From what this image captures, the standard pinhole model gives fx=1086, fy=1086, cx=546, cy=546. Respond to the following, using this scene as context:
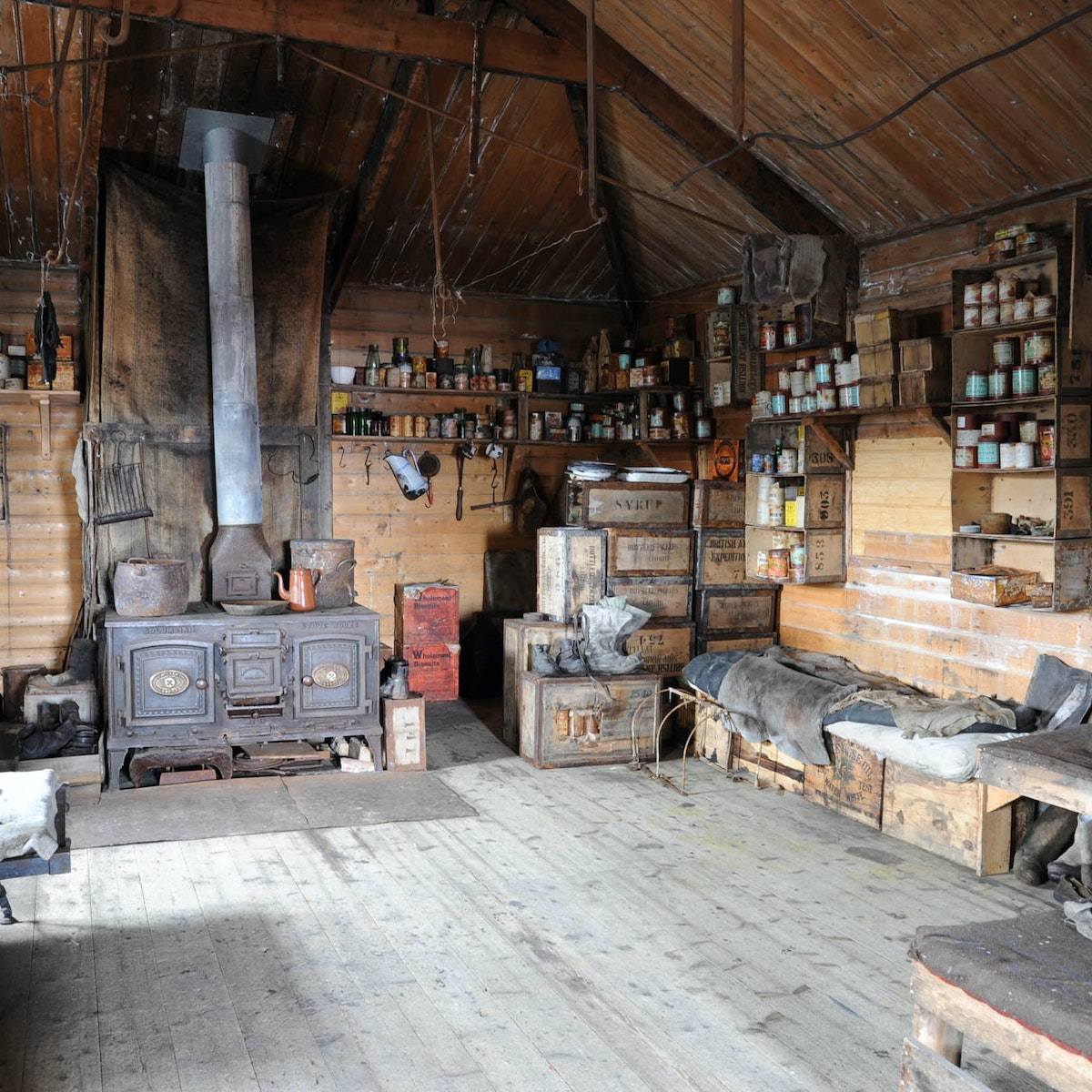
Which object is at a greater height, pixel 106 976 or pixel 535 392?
pixel 535 392

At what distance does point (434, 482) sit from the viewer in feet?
22.9

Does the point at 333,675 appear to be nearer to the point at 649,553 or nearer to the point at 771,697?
the point at 649,553

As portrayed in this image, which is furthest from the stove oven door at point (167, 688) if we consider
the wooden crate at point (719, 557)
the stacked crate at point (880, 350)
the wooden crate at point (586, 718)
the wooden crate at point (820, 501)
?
the stacked crate at point (880, 350)

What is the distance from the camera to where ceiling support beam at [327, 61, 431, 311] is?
5242mm

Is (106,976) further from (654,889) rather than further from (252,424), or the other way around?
(252,424)

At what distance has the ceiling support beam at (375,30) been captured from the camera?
4355 millimetres

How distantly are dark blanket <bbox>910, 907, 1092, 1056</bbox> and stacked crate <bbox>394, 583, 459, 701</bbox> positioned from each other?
4.61 meters

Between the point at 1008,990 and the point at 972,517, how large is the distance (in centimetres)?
273

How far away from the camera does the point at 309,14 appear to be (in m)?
4.50

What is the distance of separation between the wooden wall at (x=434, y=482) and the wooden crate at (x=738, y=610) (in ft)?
5.56

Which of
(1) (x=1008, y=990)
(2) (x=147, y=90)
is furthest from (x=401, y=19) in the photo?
(1) (x=1008, y=990)

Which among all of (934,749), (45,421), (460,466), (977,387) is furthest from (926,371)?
(45,421)

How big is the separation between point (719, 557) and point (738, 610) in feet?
1.03

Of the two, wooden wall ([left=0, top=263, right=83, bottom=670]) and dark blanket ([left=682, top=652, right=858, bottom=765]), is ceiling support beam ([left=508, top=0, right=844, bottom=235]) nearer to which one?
dark blanket ([left=682, top=652, right=858, bottom=765])
